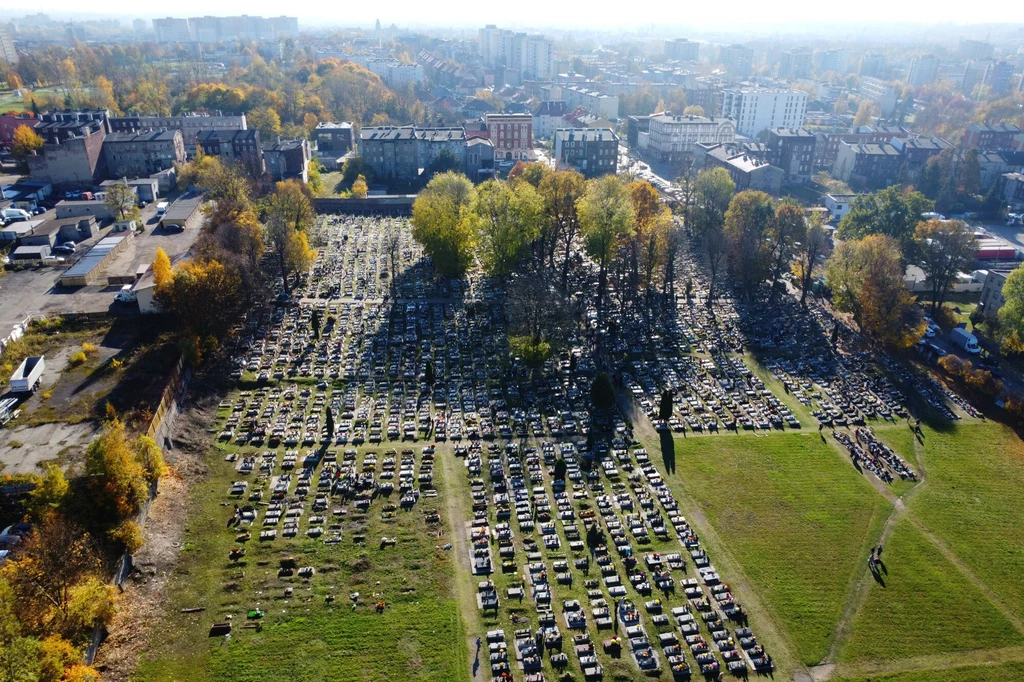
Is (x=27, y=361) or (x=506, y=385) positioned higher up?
(x=27, y=361)

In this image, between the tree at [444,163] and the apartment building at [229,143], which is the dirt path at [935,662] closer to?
the tree at [444,163]

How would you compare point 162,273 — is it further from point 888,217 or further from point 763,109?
point 763,109

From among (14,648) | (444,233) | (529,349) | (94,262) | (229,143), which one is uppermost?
(229,143)

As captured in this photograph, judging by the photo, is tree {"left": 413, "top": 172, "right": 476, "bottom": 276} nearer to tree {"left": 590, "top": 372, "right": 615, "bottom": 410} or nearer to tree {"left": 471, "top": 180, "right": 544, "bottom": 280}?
tree {"left": 471, "top": 180, "right": 544, "bottom": 280}

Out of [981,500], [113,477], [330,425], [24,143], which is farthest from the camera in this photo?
[24,143]

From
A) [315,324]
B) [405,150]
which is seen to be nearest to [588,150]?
[405,150]

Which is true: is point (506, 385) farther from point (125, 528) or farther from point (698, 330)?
point (125, 528)

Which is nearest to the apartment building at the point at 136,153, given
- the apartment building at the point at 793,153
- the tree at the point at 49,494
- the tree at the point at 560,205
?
the tree at the point at 560,205

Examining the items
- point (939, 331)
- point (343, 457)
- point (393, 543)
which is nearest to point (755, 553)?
point (393, 543)
